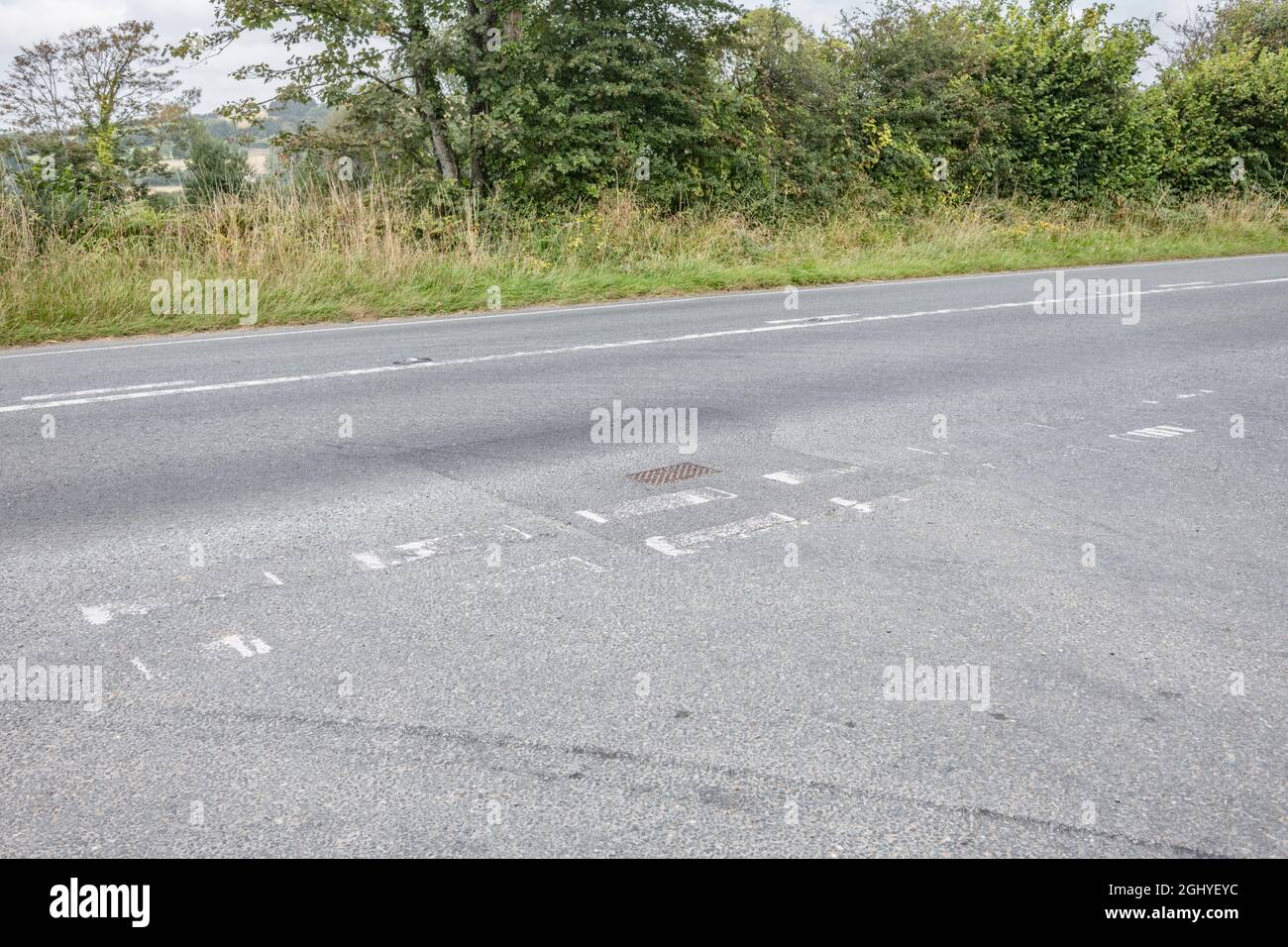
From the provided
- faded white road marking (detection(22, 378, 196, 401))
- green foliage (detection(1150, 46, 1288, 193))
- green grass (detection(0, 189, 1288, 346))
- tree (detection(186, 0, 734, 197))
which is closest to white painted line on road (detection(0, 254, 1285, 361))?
green grass (detection(0, 189, 1288, 346))

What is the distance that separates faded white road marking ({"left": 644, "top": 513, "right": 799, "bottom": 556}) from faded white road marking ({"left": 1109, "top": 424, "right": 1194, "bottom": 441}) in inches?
107

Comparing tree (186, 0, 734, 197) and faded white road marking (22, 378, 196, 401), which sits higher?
tree (186, 0, 734, 197)

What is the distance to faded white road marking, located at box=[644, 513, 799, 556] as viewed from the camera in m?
4.40

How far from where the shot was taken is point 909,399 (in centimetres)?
730

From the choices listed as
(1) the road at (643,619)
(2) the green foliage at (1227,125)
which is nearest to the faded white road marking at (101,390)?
(1) the road at (643,619)

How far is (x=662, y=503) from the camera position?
5.02 metres

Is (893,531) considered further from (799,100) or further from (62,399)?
(799,100)

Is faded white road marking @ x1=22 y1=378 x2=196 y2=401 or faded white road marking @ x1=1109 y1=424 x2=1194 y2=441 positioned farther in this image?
faded white road marking @ x1=22 y1=378 x2=196 y2=401

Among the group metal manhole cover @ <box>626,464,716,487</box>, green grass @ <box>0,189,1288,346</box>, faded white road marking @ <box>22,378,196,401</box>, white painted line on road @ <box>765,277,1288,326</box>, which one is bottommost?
metal manhole cover @ <box>626,464,716,487</box>

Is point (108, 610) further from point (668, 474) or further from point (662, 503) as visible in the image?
point (668, 474)

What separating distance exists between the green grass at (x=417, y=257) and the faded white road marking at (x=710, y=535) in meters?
8.02

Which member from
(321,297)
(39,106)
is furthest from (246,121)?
(39,106)

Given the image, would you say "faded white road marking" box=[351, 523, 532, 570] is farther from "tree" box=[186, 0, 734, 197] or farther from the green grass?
"tree" box=[186, 0, 734, 197]

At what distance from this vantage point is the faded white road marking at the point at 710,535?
14.4 ft
